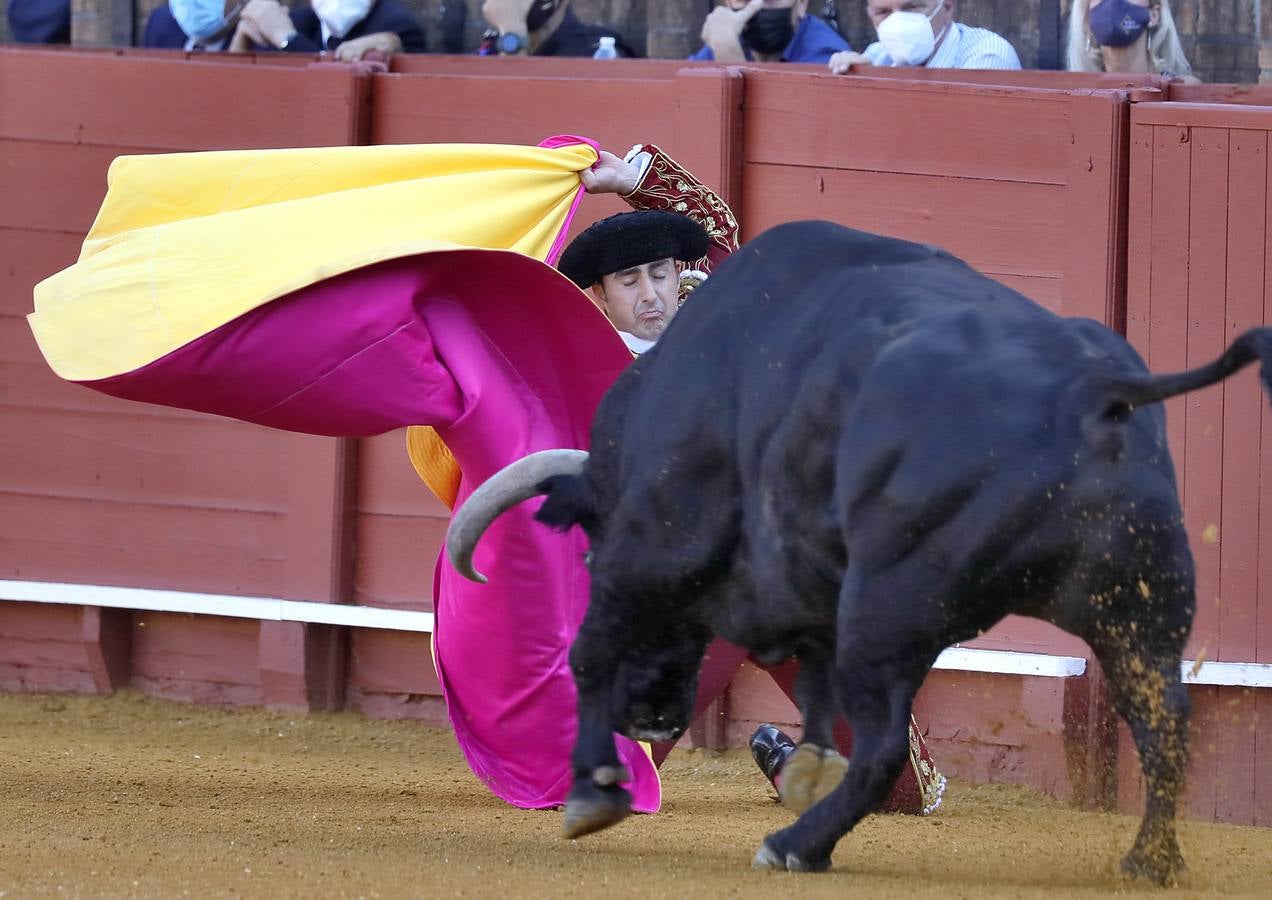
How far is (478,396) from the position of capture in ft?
13.5

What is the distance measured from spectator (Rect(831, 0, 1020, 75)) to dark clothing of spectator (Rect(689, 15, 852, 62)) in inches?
8.9

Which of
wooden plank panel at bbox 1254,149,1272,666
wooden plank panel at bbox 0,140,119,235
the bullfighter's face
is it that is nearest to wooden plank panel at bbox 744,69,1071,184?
wooden plank panel at bbox 1254,149,1272,666

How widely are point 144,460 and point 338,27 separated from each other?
161 centimetres

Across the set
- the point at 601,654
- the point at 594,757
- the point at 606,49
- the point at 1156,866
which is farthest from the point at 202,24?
the point at 1156,866

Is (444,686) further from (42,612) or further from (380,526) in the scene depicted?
(42,612)

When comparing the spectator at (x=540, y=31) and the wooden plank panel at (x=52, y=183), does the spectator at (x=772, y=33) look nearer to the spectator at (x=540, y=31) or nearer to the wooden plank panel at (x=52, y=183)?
the spectator at (x=540, y=31)

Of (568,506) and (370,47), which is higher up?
(370,47)

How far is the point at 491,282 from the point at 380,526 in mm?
2278

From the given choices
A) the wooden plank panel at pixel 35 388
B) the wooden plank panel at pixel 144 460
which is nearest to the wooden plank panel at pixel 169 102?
the wooden plank panel at pixel 35 388

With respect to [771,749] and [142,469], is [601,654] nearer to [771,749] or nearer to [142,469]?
[771,749]

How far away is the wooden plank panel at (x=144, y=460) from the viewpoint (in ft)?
21.2

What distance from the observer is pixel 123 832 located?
4074 mm

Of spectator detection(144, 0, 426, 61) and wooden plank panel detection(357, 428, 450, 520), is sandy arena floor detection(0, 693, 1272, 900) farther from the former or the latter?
spectator detection(144, 0, 426, 61)

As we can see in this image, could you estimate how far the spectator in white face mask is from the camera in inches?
267
